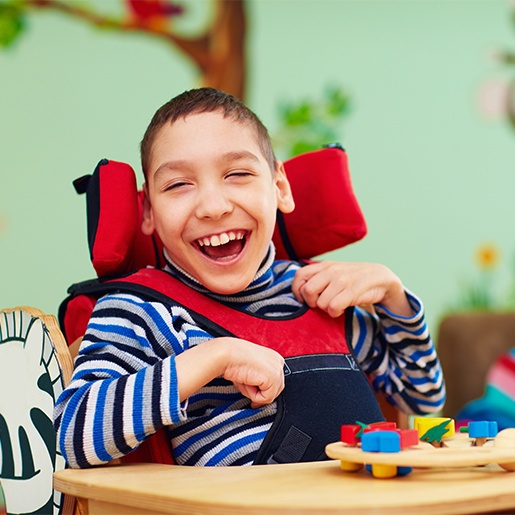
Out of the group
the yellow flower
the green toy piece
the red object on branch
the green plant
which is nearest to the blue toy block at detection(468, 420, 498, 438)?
the green toy piece

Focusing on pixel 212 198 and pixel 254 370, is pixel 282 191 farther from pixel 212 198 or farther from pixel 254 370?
pixel 254 370

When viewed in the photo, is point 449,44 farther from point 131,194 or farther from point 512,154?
point 131,194

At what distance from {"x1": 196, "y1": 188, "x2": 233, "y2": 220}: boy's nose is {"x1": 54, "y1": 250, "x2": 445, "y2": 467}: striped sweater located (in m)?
0.10

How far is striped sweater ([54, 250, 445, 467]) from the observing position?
812 millimetres

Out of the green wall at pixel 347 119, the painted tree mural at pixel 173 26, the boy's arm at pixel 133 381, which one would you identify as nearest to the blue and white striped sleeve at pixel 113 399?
the boy's arm at pixel 133 381

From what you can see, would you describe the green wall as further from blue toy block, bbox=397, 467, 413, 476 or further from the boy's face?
blue toy block, bbox=397, 467, 413, 476

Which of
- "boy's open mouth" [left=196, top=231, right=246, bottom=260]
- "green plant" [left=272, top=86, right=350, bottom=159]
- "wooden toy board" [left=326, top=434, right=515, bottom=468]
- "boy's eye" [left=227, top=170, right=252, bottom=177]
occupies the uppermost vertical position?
"green plant" [left=272, top=86, right=350, bottom=159]

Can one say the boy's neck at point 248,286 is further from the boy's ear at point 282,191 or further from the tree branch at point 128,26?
the tree branch at point 128,26

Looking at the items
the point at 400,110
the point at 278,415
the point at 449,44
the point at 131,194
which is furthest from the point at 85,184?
the point at 449,44

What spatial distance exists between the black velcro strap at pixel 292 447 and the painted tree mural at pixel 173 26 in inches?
68.1

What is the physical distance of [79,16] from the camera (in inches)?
93.3

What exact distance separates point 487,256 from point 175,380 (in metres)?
2.18

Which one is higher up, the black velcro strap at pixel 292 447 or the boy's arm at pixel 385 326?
the boy's arm at pixel 385 326

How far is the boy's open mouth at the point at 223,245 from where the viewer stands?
101 cm
